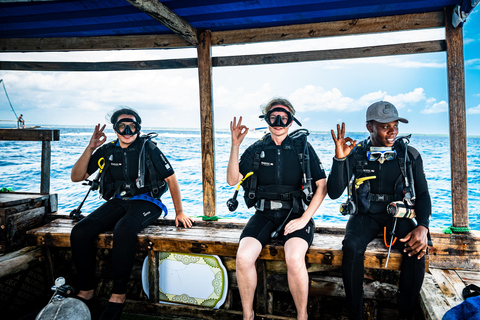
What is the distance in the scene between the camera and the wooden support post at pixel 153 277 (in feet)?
9.91

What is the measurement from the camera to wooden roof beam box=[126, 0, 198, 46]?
2.61 m

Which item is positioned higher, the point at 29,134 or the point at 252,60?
the point at 252,60

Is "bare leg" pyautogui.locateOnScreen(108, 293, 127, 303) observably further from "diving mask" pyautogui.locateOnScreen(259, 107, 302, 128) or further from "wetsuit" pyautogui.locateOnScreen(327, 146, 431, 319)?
"diving mask" pyautogui.locateOnScreen(259, 107, 302, 128)

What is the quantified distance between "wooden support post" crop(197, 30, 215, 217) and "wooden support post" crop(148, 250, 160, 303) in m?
0.91

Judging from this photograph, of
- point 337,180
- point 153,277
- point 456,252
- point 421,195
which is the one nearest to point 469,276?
point 456,252

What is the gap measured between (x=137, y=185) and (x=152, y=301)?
120cm

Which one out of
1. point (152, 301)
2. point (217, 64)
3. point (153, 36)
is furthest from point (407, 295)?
point (153, 36)

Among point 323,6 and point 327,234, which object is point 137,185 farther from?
point 323,6

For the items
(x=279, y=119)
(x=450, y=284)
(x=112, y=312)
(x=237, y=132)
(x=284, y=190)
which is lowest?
(x=112, y=312)

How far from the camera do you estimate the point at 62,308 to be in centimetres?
231

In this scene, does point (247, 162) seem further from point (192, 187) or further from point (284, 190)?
point (192, 187)

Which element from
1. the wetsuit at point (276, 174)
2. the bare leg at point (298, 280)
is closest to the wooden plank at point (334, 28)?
the wetsuit at point (276, 174)

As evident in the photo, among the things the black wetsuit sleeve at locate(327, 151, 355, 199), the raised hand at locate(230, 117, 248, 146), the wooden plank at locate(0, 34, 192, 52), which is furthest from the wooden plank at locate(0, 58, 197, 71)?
the black wetsuit sleeve at locate(327, 151, 355, 199)

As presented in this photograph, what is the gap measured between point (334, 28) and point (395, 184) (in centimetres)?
190
